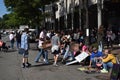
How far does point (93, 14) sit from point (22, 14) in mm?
12432

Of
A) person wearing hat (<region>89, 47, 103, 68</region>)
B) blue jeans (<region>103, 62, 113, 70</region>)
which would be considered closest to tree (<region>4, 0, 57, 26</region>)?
person wearing hat (<region>89, 47, 103, 68</region>)

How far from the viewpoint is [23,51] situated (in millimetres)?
18625

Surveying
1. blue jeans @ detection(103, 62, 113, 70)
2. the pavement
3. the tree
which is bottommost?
the pavement

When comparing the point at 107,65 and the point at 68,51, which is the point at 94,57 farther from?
the point at 68,51

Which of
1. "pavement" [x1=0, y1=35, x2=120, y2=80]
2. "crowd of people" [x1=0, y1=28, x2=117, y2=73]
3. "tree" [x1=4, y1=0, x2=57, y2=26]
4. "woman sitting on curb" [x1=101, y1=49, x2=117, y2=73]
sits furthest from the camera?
"tree" [x1=4, y1=0, x2=57, y2=26]

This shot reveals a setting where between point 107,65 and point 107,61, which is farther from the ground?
point 107,61

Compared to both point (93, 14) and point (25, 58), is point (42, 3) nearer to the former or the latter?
point (93, 14)

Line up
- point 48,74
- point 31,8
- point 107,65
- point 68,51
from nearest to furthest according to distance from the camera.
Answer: point 48,74, point 107,65, point 68,51, point 31,8

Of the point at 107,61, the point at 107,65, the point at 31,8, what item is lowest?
the point at 107,65

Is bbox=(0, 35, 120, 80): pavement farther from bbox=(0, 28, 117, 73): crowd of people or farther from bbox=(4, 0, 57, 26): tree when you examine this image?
bbox=(4, 0, 57, 26): tree

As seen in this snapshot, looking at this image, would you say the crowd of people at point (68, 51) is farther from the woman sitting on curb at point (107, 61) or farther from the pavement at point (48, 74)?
the pavement at point (48, 74)

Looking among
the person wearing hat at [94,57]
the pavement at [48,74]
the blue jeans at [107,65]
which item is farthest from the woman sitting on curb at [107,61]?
the person wearing hat at [94,57]

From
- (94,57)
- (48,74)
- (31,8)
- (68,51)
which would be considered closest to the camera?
(48,74)

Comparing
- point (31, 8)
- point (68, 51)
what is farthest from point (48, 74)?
point (31, 8)
